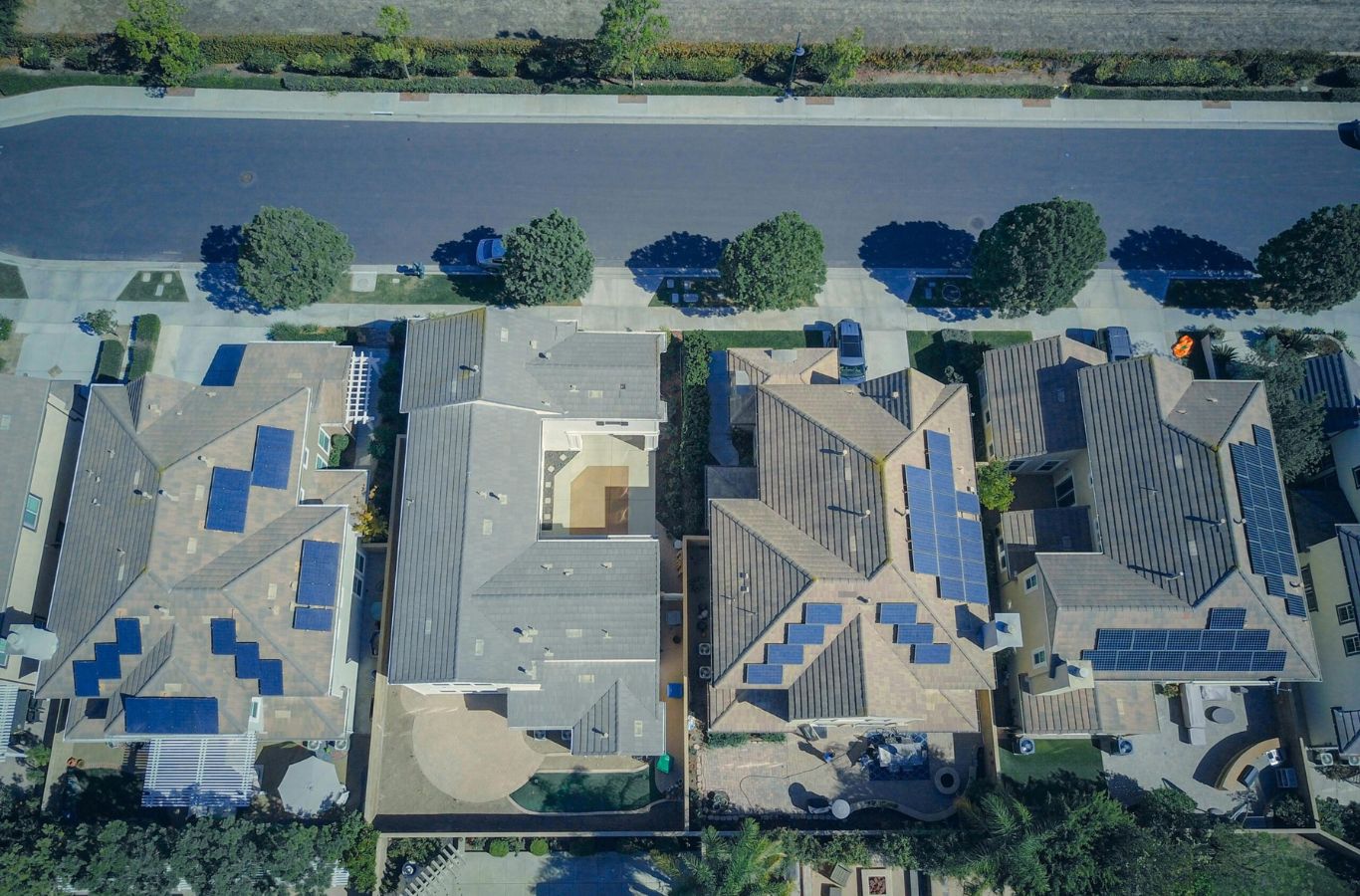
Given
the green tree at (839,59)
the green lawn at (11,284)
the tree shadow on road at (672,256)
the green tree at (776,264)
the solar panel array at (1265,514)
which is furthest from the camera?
the green tree at (839,59)

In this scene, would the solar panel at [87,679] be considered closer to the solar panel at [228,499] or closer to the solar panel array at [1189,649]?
the solar panel at [228,499]

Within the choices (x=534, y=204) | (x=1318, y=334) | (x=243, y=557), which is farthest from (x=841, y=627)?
(x=1318, y=334)

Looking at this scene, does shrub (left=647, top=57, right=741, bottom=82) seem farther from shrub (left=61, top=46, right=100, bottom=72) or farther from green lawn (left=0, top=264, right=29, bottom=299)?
green lawn (left=0, top=264, right=29, bottom=299)

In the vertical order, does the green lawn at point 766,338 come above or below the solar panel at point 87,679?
above

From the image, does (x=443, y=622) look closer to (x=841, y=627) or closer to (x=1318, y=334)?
(x=841, y=627)

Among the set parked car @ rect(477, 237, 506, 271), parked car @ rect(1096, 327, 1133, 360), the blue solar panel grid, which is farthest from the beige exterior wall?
parked car @ rect(477, 237, 506, 271)

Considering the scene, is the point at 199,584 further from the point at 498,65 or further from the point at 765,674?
the point at 498,65

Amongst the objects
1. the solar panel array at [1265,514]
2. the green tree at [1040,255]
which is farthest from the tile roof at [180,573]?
the solar panel array at [1265,514]
